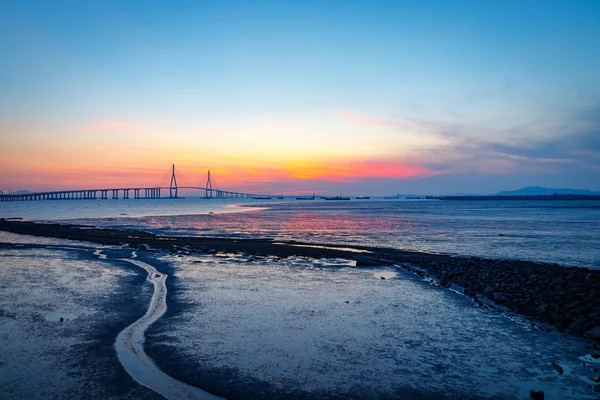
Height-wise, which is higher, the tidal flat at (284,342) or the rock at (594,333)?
the rock at (594,333)

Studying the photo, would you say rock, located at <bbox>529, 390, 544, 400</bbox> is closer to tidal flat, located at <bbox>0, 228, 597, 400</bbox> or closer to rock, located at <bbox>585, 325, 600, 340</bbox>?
tidal flat, located at <bbox>0, 228, 597, 400</bbox>

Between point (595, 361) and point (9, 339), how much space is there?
11521mm

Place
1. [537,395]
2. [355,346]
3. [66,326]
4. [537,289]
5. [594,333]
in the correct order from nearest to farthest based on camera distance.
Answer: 1. [537,395]
2. [355,346]
3. [594,333]
4. [66,326]
5. [537,289]

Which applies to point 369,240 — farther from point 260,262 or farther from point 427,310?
point 427,310

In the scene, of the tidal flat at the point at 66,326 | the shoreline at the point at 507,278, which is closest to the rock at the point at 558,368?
the shoreline at the point at 507,278

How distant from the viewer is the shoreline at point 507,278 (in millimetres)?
10453

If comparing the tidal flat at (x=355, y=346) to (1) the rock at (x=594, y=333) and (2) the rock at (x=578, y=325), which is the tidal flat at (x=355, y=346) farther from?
(2) the rock at (x=578, y=325)

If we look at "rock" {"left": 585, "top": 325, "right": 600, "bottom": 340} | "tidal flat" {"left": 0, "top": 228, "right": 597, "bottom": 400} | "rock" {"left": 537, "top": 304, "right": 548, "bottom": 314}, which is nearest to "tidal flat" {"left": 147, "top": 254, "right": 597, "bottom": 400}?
"tidal flat" {"left": 0, "top": 228, "right": 597, "bottom": 400}

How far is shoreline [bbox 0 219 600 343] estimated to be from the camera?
34.3 feet

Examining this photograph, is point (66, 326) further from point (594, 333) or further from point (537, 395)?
point (594, 333)

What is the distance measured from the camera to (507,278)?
1477cm

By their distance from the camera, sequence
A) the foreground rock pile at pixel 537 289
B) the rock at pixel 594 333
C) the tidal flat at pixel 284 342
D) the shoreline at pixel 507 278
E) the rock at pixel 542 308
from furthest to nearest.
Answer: the rock at pixel 542 308 < the shoreline at pixel 507 278 < the foreground rock pile at pixel 537 289 < the rock at pixel 594 333 < the tidal flat at pixel 284 342

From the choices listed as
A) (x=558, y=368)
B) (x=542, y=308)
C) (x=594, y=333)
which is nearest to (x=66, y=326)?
(x=558, y=368)

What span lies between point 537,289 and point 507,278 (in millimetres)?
1891
